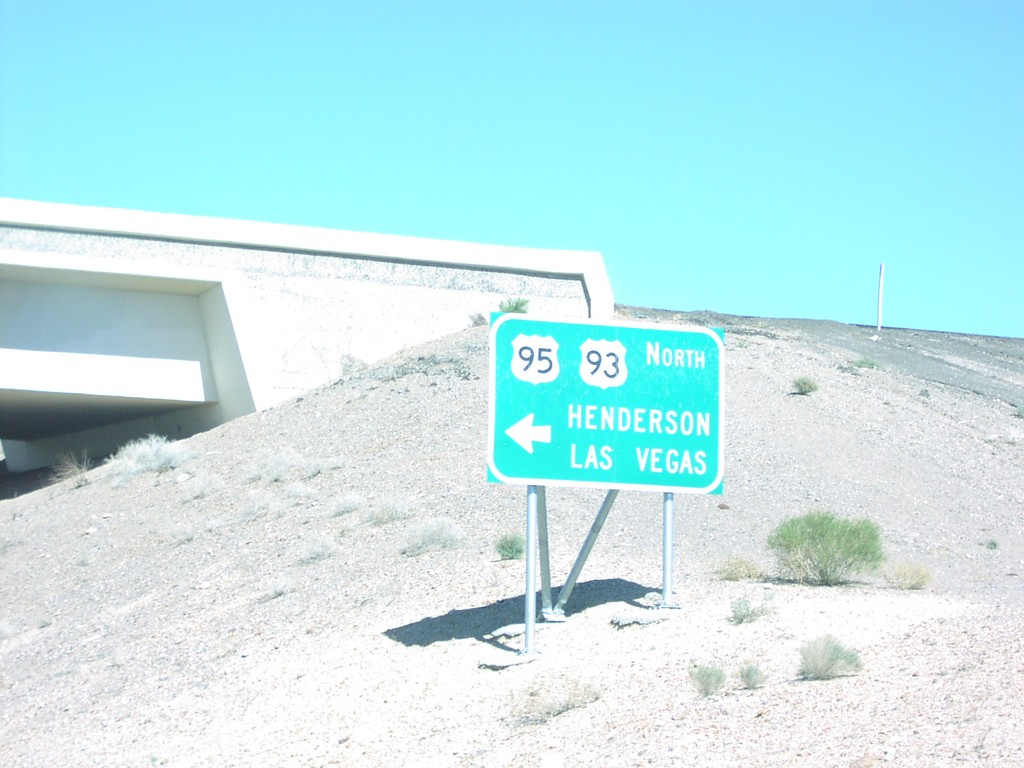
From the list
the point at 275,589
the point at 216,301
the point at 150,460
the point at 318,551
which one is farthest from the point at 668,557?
the point at 216,301

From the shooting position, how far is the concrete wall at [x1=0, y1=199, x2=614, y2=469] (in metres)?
27.2

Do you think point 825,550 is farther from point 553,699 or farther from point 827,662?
point 553,699

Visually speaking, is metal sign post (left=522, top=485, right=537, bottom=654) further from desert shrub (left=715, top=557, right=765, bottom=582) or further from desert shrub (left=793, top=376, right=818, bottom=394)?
desert shrub (left=793, top=376, right=818, bottom=394)

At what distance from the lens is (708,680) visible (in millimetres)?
8789

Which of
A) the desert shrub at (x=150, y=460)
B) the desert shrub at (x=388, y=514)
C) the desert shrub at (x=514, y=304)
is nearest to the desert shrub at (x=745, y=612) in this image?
the desert shrub at (x=388, y=514)

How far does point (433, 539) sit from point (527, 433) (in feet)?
14.3

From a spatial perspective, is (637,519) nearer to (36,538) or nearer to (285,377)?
(36,538)

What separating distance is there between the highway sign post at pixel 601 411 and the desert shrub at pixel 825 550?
1828 millimetres

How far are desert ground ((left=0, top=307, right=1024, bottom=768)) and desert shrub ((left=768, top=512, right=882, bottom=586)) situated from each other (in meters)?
0.31

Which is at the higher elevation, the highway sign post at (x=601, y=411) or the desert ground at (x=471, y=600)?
the highway sign post at (x=601, y=411)

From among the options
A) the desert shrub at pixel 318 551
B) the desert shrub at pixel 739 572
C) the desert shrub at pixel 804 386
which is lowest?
the desert shrub at pixel 318 551

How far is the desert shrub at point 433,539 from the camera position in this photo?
15.0 m

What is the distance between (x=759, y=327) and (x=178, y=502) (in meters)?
22.3

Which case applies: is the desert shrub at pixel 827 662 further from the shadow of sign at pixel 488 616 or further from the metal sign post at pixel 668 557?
the shadow of sign at pixel 488 616
